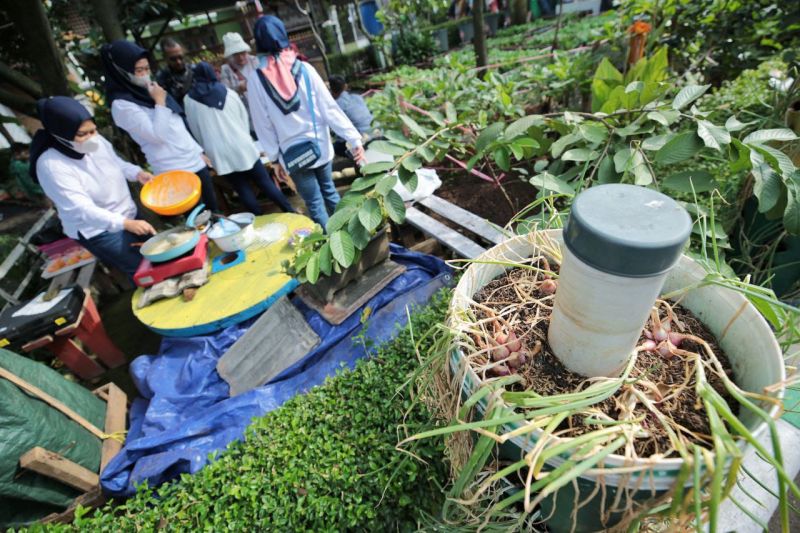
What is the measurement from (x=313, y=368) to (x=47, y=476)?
1465 millimetres

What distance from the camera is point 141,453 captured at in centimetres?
216

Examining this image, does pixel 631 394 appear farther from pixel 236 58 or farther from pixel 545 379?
pixel 236 58

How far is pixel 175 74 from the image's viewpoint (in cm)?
406

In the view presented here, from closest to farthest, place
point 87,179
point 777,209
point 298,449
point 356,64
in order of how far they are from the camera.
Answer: point 777,209
point 298,449
point 87,179
point 356,64

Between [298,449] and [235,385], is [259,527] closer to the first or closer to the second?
[298,449]

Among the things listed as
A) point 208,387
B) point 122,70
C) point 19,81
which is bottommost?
point 208,387

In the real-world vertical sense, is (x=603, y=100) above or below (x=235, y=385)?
above

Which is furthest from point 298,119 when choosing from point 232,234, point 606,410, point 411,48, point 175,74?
point 411,48

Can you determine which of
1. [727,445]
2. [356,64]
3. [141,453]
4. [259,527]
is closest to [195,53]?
[356,64]

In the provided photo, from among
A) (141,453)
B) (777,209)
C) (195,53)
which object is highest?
(195,53)

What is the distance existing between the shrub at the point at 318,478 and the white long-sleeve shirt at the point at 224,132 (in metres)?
2.85

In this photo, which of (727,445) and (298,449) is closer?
(727,445)

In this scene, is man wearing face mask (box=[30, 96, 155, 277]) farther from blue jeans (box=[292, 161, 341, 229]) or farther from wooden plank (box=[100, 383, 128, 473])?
blue jeans (box=[292, 161, 341, 229])

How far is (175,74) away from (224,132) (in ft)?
4.12
